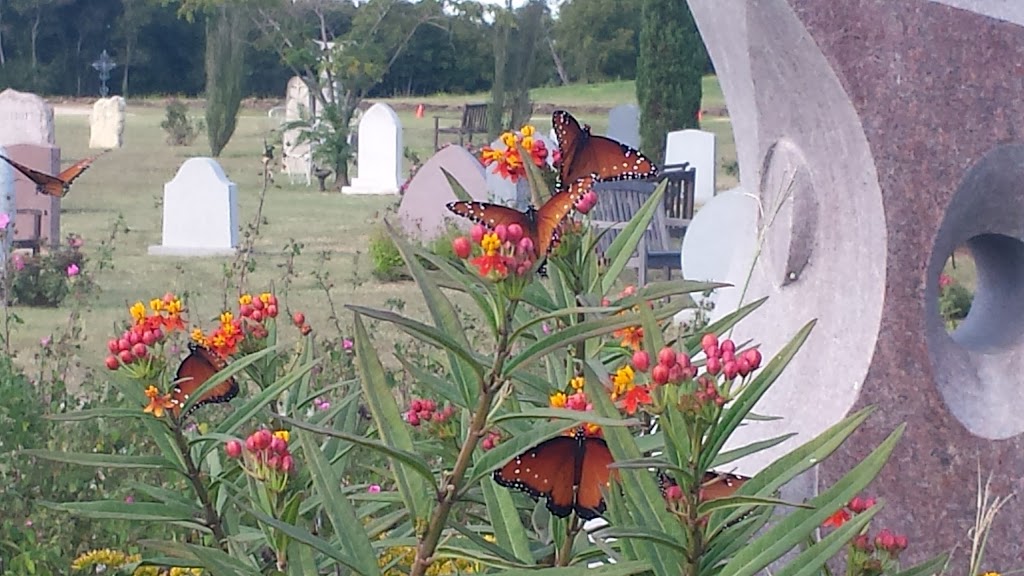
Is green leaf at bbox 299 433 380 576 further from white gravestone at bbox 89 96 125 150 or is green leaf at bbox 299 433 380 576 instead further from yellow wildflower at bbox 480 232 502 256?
white gravestone at bbox 89 96 125 150

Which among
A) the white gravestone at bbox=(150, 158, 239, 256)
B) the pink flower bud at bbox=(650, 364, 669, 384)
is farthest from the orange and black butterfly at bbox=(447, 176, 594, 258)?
the white gravestone at bbox=(150, 158, 239, 256)

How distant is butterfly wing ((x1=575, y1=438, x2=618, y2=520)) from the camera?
4.29ft

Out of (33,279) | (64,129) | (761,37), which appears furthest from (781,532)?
(64,129)

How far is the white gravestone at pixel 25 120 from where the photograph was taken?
579 inches

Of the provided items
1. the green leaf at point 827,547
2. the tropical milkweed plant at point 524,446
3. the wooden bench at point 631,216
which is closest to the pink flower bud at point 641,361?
the tropical milkweed plant at point 524,446

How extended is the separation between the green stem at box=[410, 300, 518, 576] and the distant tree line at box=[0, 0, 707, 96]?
138 ft

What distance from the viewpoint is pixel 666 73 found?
19.5 meters

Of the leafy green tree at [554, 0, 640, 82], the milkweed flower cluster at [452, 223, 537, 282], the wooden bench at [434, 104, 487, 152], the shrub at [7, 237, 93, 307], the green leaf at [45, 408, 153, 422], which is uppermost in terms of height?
the leafy green tree at [554, 0, 640, 82]

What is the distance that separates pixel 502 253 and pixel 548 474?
27 centimetres

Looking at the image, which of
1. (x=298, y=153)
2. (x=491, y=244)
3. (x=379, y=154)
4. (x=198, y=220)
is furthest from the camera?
(x=298, y=153)

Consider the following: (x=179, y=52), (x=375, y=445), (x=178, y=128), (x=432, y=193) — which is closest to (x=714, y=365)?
(x=375, y=445)

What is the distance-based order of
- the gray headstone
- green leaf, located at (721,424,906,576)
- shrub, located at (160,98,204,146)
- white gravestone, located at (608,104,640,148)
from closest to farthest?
green leaf, located at (721,424,906,576)
the gray headstone
white gravestone, located at (608,104,640,148)
shrub, located at (160,98,204,146)

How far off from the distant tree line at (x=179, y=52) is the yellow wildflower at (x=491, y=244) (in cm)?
4210

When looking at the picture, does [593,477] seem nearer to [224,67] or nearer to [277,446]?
[277,446]
